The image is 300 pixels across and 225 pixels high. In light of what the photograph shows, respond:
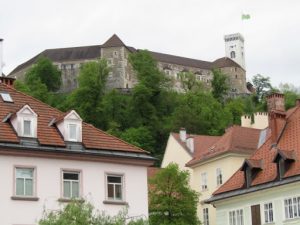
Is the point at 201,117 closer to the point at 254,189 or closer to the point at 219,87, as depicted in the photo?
the point at 219,87

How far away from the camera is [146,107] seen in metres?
129

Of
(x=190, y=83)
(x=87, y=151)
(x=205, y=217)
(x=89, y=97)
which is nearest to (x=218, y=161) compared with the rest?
(x=205, y=217)

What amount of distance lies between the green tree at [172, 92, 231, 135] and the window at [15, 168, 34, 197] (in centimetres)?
8034

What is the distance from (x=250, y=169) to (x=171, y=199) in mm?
10426

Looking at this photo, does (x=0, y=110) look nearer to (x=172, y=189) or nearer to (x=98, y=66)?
(x=172, y=189)

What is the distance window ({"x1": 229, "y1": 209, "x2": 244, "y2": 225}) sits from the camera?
44.5 meters

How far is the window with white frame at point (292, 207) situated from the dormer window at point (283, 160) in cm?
125

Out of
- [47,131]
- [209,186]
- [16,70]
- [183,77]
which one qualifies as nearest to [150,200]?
[209,186]

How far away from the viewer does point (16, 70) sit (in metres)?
196

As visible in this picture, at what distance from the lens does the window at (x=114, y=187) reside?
3382cm

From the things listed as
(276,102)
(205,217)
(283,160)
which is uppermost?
(276,102)

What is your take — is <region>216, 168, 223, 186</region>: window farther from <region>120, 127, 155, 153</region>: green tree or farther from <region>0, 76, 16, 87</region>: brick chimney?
<region>120, 127, 155, 153</region>: green tree

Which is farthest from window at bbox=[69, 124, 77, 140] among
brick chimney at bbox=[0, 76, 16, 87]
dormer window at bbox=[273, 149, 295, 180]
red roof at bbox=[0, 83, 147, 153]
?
dormer window at bbox=[273, 149, 295, 180]

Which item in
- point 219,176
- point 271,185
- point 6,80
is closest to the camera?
point 6,80
